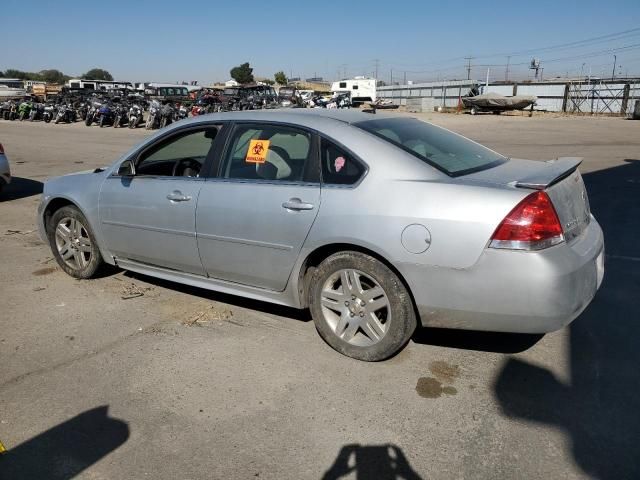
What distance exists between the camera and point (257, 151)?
12.8ft

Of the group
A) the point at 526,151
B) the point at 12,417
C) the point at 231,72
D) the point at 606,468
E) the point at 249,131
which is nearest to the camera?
the point at 606,468

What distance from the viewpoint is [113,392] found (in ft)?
10.5

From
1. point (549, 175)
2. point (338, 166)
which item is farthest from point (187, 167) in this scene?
point (549, 175)

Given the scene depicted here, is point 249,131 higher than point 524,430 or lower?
higher

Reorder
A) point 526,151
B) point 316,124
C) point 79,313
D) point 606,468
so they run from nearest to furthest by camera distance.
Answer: point 606,468 < point 316,124 < point 79,313 < point 526,151

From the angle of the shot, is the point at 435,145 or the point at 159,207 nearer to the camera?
the point at 435,145

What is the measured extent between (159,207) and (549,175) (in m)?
2.75

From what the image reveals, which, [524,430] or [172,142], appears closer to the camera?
[524,430]

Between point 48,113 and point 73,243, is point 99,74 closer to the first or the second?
Result: point 48,113

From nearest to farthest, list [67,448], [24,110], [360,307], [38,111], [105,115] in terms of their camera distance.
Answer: [67,448] → [360,307] → [105,115] → [38,111] → [24,110]

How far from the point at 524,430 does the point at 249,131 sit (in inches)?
103

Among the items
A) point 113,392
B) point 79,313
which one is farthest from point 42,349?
point 113,392

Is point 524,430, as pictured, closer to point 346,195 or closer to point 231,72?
point 346,195

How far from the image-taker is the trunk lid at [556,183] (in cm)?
308
